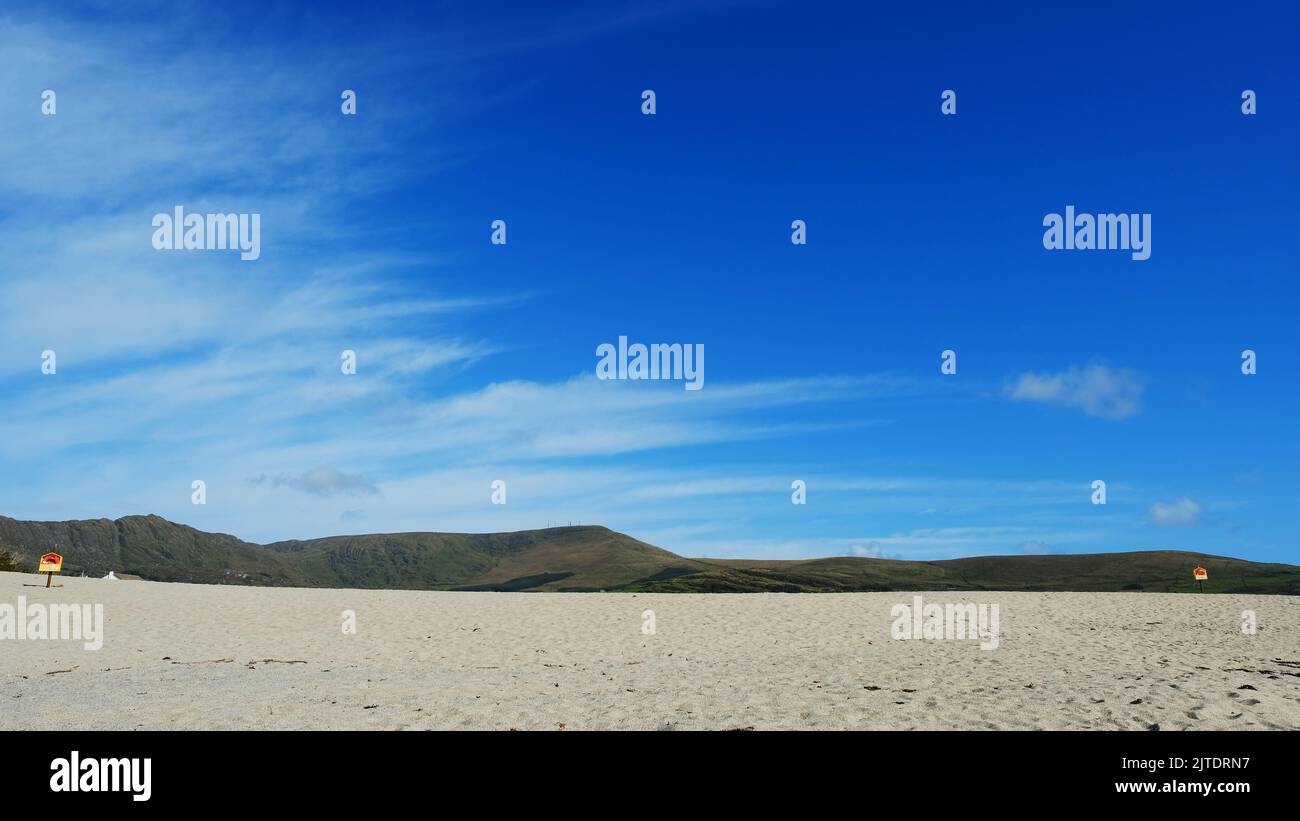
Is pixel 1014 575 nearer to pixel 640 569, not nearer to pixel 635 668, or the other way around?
pixel 640 569

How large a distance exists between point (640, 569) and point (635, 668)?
5527 inches

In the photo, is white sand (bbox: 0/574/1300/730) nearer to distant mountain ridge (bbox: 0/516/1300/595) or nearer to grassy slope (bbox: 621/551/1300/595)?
distant mountain ridge (bbox: 0/516/1300/595)

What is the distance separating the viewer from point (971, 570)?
387ft

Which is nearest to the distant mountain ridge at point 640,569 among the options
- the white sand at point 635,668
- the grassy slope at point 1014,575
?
the grassy slope at point 1014,575

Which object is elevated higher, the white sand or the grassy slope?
the white sand

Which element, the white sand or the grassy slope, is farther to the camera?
the grassy slope

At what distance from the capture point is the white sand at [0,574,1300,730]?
12.2 meters

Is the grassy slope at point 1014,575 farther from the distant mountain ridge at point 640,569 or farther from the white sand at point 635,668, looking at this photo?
the white sand at point 635,668

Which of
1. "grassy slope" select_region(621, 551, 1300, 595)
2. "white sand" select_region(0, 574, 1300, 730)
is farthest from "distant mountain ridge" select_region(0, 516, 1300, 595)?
"white sand" select_region(0, 574, 1300, 730)

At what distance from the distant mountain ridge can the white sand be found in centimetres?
2773

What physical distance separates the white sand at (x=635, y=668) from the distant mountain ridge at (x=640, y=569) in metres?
27.7

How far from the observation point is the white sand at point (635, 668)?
12242 mm
